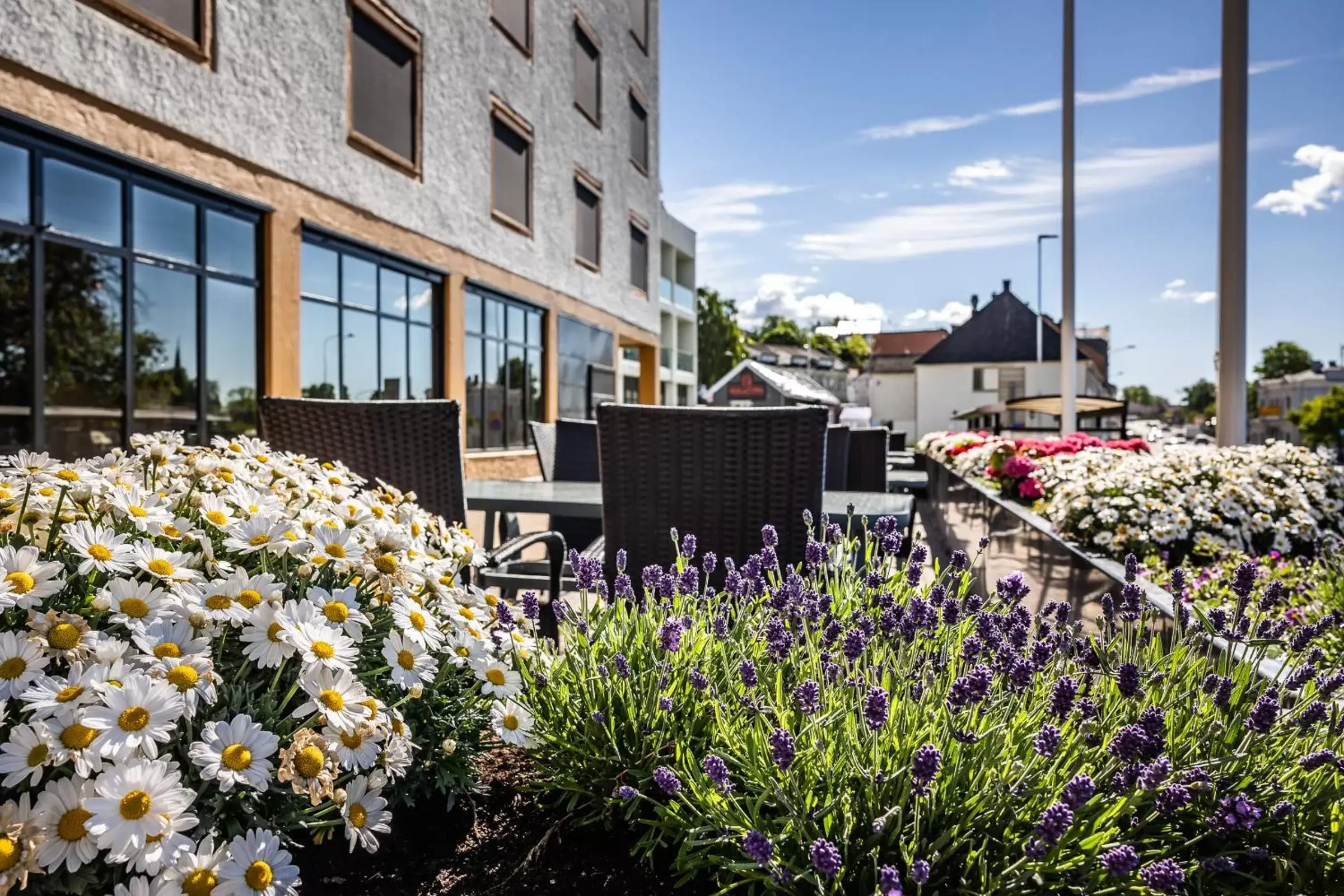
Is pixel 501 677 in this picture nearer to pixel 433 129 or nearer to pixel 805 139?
pixel 433 129

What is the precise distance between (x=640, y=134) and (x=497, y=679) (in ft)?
64.3

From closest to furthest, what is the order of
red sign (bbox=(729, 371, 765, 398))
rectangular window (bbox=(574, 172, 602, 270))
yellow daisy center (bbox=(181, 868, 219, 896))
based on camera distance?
yellow daisy center (bbox=(181, 868, 219, 896)) → rectangular window (bbox=(574, 172, 602, 270)) → red sign (bbox=(729, 371, 765, 398))

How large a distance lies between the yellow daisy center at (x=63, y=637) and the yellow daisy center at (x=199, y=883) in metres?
0.36

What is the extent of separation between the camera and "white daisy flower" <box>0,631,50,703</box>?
117cm

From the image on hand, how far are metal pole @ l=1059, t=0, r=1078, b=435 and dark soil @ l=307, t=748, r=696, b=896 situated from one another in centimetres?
1130

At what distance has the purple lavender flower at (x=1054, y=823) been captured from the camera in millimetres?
1043

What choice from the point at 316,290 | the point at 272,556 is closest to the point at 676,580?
the point at 272,556

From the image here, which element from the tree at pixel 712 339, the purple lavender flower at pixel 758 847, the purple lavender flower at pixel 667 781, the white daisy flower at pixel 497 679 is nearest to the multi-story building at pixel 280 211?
the white daisy flower at pixel 497 679

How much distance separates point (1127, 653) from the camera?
177 cm

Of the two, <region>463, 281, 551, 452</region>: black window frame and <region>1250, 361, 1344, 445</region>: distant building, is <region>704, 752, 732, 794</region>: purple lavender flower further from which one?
<region>1250, 361, 1344, 445</region>: distant building

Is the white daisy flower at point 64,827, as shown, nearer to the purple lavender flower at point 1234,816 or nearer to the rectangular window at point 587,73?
the purple lavender flower at point 1234,816

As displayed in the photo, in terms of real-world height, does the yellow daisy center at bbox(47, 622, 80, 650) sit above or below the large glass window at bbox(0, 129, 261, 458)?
below

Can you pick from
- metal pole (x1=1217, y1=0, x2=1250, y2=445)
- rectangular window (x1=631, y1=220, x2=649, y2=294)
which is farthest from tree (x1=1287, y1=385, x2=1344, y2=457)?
metal pole (x1=1217, y1=0, x2=1250, y2=445)

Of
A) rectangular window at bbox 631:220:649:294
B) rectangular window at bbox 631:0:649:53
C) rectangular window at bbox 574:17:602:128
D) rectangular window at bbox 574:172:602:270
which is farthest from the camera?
rectangular window at bbox 631:220:649:294
